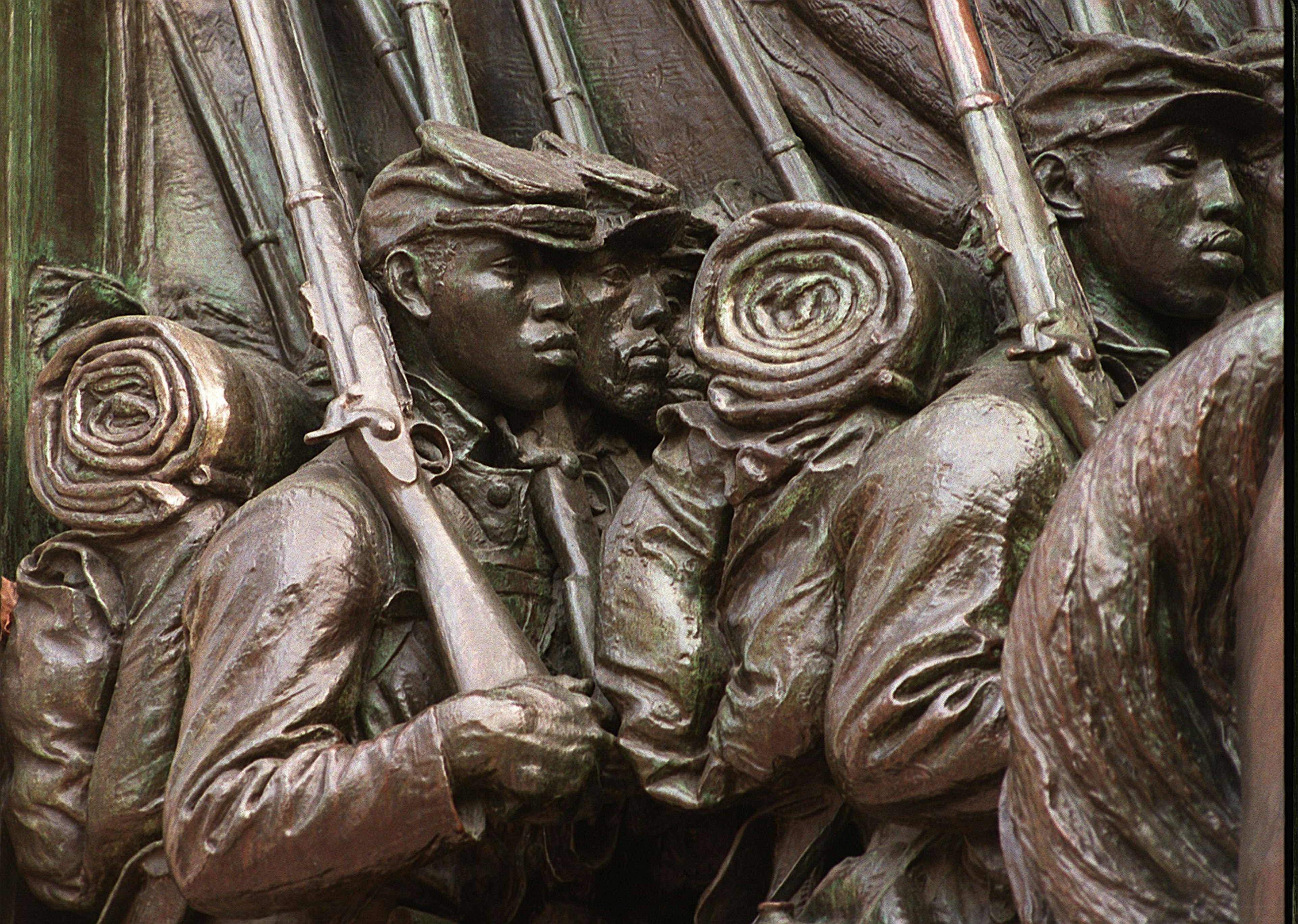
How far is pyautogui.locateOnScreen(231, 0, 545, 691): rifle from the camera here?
3.04m

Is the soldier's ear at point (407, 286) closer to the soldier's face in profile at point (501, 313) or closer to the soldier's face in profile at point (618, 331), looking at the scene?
the soldier's face in profile at point (501, 313)

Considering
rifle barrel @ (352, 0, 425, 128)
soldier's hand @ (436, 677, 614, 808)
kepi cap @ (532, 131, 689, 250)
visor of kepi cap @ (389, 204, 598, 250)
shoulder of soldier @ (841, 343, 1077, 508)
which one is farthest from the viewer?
rifle barrel @ (352, 0, 425, 128)

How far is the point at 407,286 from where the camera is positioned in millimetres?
3389

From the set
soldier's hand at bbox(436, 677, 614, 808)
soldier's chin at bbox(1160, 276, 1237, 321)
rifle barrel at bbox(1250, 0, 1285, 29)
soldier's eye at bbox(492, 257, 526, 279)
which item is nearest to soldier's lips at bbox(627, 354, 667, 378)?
soldier's eye at bbox(492, 257, 526, 279)

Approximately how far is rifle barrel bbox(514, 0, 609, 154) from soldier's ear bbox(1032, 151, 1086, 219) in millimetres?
913

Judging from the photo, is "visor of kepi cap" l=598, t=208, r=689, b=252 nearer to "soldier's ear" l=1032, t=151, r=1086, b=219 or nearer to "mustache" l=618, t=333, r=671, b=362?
"mustache" l=618, t=333, r=671, b=362

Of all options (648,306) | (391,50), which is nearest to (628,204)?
(648,306)

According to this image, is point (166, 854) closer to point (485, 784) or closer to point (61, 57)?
point (485, 784)

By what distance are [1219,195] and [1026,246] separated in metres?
0.30

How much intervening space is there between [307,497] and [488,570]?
0.31 m

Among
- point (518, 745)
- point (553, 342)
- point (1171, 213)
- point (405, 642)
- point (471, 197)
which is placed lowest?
point (518, 745)

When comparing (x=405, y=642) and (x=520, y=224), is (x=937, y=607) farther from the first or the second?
(x=520, y=224)

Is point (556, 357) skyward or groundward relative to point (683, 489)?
skyward

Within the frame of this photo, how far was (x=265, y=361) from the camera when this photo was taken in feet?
11.7
